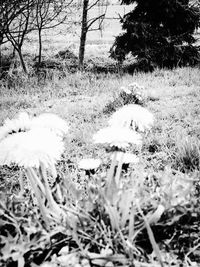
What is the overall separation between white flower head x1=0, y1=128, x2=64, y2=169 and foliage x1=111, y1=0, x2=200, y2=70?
21.0 ft

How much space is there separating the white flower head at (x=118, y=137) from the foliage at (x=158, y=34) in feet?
20.2

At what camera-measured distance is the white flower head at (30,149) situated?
Answer: 4.09 ft

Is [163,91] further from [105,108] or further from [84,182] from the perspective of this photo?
[84,182]

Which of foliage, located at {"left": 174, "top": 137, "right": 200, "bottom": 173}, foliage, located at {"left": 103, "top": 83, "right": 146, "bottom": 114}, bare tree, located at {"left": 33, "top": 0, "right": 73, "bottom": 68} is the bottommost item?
foliage, located at {"left": 174, "top": 137, "right": 200, "bottom": 173}

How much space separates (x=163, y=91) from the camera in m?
4.84

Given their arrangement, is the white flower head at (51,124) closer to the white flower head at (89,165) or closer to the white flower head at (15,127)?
the white flower head at (15,127)

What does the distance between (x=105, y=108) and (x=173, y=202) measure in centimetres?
276

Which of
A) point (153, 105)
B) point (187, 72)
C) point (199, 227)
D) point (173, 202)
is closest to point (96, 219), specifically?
point (173, 202)

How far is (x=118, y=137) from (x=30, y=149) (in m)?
0.48

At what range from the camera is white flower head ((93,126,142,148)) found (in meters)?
1.44

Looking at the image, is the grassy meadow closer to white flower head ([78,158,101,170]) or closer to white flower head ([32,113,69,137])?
white flower head ([78,158,101,170])

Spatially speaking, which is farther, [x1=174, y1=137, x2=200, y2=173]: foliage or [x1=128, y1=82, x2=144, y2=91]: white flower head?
[x1=128, y1=82, x2=144, y2=91]: white flower head

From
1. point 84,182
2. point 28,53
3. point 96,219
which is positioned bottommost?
point 84,182

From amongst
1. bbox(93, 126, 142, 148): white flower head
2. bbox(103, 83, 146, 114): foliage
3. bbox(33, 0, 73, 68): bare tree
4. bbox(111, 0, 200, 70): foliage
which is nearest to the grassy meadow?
bbox(93, 126, 142, 148): white flower head
